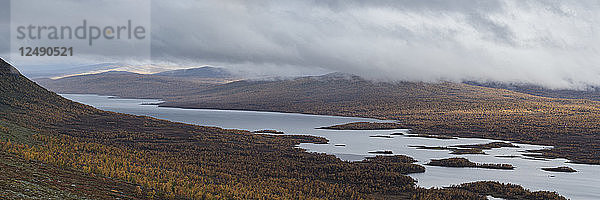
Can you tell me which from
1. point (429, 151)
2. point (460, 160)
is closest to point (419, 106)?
point (429, 151)

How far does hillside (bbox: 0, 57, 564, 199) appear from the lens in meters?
26.4

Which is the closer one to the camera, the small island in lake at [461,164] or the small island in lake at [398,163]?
the small island in lake at [398,163]

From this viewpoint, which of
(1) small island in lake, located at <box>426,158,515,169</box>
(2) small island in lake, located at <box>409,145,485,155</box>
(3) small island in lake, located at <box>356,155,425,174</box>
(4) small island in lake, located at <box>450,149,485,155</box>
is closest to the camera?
(3) small island in lake, located at <box>356,155,425,174</box>

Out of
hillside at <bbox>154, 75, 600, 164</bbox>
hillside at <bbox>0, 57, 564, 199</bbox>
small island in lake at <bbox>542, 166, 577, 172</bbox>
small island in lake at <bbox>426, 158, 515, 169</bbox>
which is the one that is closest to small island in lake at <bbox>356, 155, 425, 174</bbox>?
hillside at <bbox>0, 57, 564, 199</bbox>

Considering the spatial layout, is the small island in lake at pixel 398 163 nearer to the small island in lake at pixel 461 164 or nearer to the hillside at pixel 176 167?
the hillside at pixel 176 167

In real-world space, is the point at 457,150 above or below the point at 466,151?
above

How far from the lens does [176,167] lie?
4012cm

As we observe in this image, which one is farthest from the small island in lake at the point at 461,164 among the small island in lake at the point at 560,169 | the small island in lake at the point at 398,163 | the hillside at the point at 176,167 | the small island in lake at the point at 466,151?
the small island in lake at the point at 466,151

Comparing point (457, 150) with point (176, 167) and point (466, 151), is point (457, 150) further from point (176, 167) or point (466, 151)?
point (176, 167)

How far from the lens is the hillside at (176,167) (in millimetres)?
26438

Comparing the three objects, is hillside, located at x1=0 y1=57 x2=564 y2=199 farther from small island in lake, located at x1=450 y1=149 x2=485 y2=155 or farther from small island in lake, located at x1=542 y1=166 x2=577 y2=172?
small island in lake, located at x1=542 y1=166 x2=577 y2=172

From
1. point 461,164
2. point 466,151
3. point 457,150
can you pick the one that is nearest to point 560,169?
point 461,164

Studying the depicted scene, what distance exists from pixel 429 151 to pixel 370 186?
90.5 feet

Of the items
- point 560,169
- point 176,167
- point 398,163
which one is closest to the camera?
point 176,167
